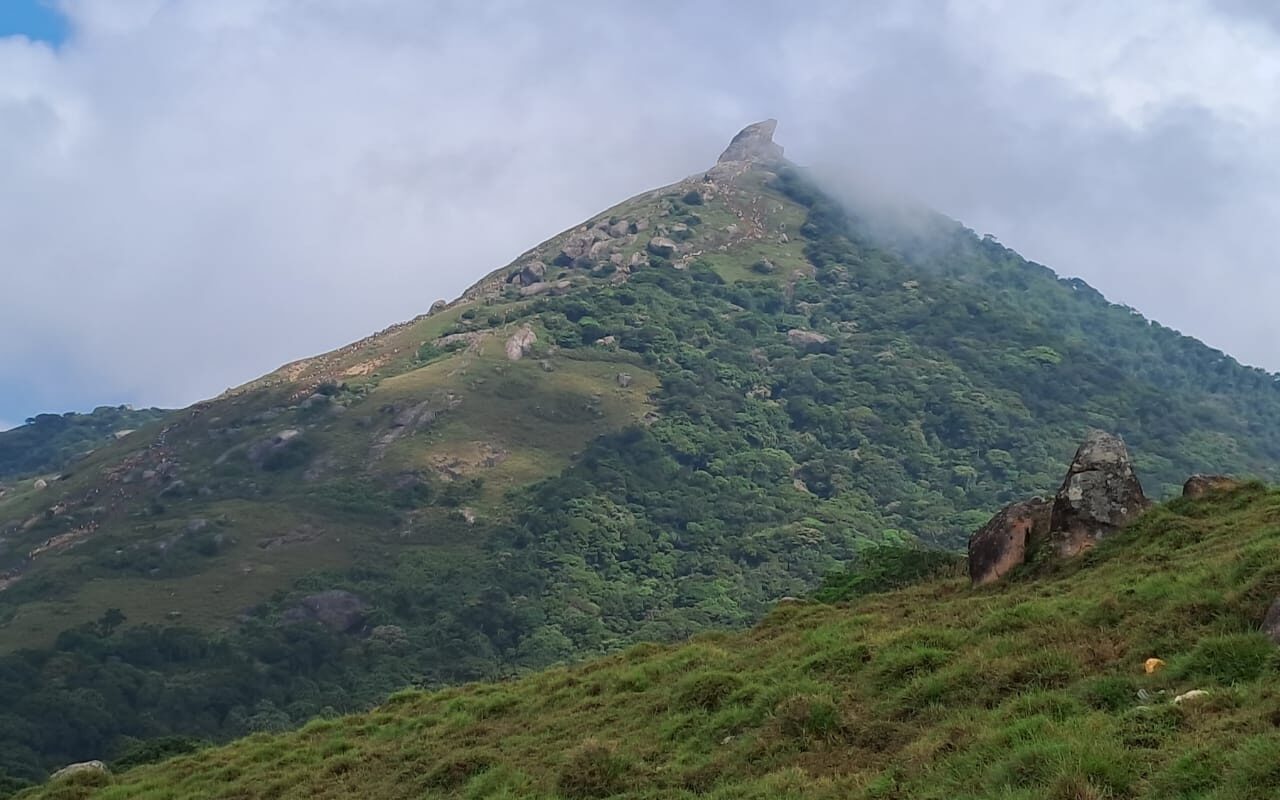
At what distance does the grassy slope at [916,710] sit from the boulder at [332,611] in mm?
108219

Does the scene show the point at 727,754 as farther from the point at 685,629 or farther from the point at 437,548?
the point at 437,548

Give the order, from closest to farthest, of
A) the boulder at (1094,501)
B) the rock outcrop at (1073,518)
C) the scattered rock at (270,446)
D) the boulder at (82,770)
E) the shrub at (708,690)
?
the shrub at (708,690)
the boulder at (1094,501)
the rock outcrop at (1073,518)
the boulder at (82,770)
the scattered rock at (270,446)

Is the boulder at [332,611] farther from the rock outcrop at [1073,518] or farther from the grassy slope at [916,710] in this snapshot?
the rock outcrop at [1073,518]

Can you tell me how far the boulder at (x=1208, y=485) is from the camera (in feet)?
93.6

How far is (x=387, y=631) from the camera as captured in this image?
437ft

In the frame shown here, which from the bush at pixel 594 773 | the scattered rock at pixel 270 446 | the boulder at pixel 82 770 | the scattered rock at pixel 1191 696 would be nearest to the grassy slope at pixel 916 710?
the bush at pixel 594 773

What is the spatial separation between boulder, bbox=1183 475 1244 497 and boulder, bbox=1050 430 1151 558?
1103 mm

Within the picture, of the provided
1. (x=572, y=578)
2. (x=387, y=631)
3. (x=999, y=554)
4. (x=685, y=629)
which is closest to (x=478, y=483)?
(x=572, y=578)

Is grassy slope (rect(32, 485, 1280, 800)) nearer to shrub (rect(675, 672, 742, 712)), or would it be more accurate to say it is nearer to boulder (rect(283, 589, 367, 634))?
shrub (rect(675, 672, 742, 712))

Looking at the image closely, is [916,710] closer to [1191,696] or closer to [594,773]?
[1191,696]

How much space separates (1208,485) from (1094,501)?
3177mm

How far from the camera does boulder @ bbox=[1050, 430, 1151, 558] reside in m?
27.7

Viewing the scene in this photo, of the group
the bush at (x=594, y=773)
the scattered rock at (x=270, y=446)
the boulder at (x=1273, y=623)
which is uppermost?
the scattered rock at (x=270, y=446)

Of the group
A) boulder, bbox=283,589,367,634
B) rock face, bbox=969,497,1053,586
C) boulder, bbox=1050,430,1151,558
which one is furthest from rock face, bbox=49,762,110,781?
boulder, bbox=283,589,367,634
